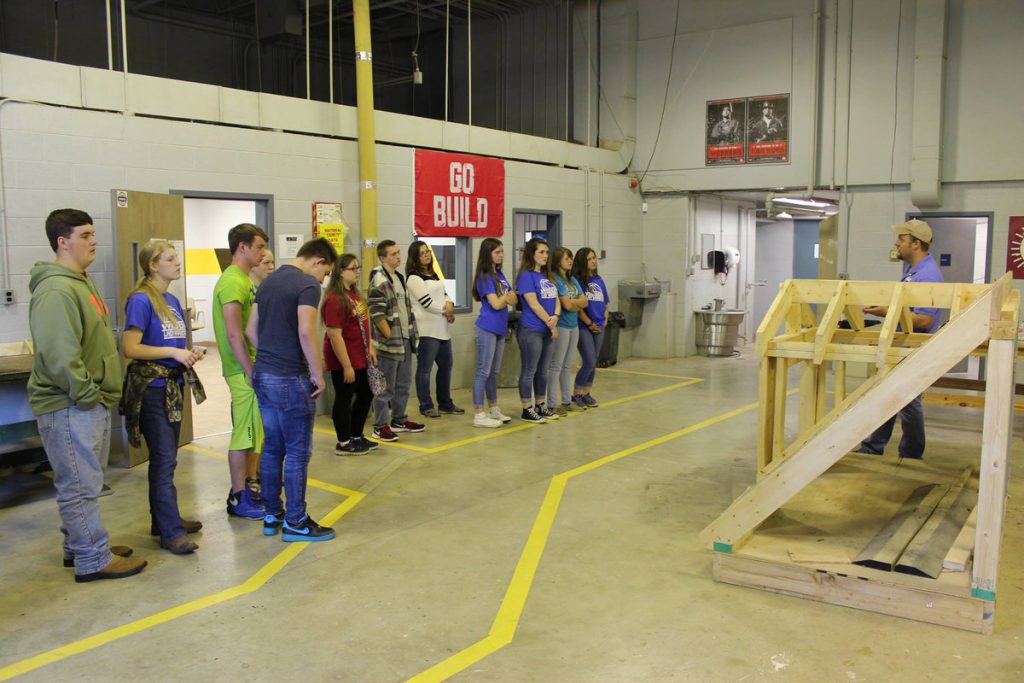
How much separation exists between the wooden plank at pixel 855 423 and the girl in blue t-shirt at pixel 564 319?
3844 mm

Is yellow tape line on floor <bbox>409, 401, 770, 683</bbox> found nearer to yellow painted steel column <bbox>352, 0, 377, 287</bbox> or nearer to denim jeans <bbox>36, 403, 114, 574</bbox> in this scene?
denim jeans <bbox>36, 403, 114, 574</bbox>

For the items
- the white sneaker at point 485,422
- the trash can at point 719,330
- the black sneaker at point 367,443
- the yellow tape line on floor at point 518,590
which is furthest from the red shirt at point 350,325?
the trash can at point 719,330

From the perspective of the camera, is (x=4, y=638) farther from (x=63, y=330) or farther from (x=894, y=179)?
(x=894, y=179)

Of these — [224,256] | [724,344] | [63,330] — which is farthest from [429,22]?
[63,330]

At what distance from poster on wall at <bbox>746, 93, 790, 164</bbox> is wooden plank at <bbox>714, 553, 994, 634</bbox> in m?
8.33

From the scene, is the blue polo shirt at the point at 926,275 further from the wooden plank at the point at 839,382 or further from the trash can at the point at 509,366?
the trash can at the point at 509,366

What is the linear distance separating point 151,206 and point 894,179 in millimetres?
8535

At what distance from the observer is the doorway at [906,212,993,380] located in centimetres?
1030

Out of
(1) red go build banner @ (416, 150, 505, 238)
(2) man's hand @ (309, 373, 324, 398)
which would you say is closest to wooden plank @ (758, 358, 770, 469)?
(2) man's hand @ (309, 373, 324, 398)

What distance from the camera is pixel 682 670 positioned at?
328 cm

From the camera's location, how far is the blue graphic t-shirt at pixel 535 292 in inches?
291

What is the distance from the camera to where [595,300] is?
8.12m

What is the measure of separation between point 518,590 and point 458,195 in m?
6.04

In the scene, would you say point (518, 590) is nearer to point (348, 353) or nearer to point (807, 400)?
point (807, 400)
